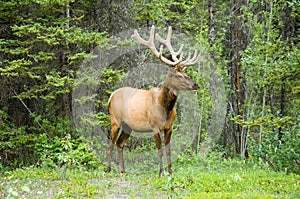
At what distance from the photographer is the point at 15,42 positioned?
9984 mm

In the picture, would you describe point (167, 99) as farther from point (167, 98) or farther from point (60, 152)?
point (60, 152)

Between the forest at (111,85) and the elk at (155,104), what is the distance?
1.60 ft

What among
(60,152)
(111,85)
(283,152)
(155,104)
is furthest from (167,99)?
(111,85)

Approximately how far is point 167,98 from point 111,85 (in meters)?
3.72

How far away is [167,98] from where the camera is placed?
8.20 m

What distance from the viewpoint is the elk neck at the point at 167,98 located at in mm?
8148

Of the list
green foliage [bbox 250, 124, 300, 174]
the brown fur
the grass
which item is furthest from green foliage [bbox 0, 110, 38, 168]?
green foliage [bbox 250, 124, 300, 174]

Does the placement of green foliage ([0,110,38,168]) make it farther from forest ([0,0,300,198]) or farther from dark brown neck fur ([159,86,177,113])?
dark brown neck fur ([159,86,177,113])

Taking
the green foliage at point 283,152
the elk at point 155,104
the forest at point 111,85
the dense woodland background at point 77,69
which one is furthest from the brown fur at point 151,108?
the green foliage at point 283,152

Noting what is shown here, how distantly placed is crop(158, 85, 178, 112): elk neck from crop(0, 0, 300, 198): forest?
553mm

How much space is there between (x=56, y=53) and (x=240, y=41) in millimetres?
6171

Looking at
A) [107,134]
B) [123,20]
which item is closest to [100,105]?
[107,134]

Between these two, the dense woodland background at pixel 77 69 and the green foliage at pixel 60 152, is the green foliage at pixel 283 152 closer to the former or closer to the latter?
the dense woodland background at pixel 77 69

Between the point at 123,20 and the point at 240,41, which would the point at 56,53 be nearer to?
the point at 123,20
